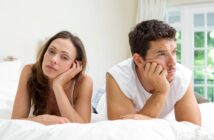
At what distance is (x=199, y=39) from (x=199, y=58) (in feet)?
0.79

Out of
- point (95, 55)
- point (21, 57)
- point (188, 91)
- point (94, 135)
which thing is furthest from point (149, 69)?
point (95, 55)

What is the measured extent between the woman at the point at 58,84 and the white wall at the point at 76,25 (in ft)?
2.65

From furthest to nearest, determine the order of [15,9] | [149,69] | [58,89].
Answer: [15,9] → [58,89] → [149,69]

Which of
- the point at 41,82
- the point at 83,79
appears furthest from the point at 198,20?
the point at 41,82

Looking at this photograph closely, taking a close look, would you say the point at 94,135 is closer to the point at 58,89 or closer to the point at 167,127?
the point at 167,127

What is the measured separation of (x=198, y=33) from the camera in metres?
3.81

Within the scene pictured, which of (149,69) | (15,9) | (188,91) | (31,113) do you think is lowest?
(31,113)

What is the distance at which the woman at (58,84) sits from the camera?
4.64ft

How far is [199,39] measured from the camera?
3820 mm

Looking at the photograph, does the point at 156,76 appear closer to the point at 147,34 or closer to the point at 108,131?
the point at 147,34

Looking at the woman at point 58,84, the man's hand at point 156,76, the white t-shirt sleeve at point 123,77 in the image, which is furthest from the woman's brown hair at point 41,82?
the man's hand at point 156,76

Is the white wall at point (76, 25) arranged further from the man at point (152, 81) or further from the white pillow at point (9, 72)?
the man at point (152, 81)

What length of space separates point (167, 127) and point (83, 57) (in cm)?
85

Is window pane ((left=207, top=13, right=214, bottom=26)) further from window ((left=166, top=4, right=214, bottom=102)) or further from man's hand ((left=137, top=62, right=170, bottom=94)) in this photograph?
man's hand ((left=137, top=62, right=170, bottom=94))
